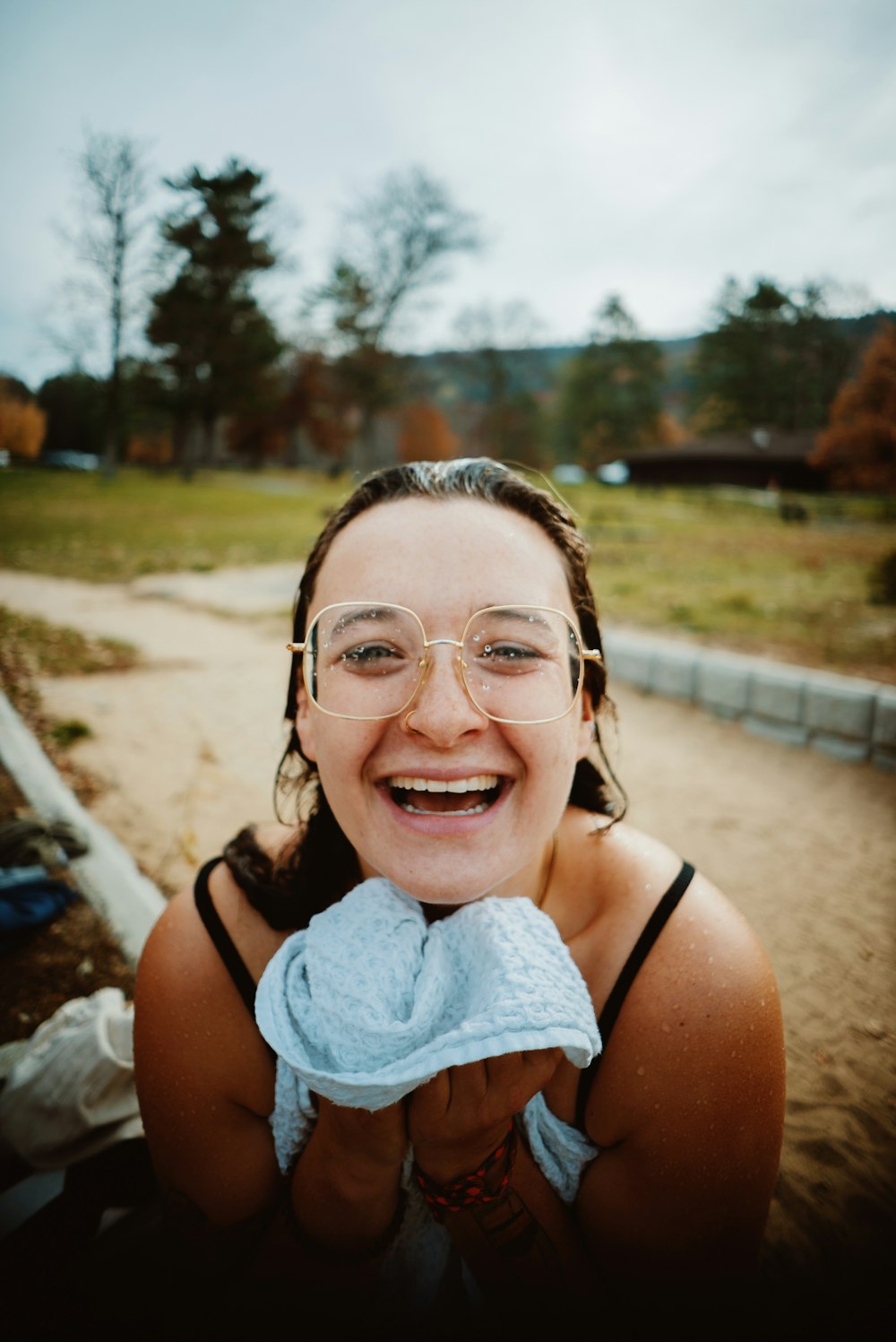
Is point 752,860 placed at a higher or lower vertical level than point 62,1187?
higher

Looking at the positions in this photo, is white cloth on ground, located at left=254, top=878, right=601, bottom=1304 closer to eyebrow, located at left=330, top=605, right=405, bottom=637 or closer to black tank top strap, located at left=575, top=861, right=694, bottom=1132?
black tank top strap, located at left=575, top=861, right=694, bottom=1132

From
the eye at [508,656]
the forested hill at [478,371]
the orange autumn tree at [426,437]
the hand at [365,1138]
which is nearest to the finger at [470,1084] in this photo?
the hand at [365,1138]

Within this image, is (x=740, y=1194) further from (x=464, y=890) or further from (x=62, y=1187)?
(x=62, y=1187)

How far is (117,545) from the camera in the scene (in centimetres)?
537

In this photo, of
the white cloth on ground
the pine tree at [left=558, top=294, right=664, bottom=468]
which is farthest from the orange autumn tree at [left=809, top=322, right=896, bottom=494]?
the pine tree at [left=558, top=294, right=664, bottom=468]

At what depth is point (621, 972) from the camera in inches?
46.8

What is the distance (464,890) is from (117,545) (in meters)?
5.50

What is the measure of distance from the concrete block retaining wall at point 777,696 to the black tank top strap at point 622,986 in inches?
167

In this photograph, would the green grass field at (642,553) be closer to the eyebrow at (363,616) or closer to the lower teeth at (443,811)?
the eyebrow at (363,616)

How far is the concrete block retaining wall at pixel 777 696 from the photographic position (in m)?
4.50

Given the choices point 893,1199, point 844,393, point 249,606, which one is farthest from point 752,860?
point 844,393

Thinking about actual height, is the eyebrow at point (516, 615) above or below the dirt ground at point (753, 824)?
above

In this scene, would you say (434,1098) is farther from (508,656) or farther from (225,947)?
(508,656)

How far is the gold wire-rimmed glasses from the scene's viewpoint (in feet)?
3.48
